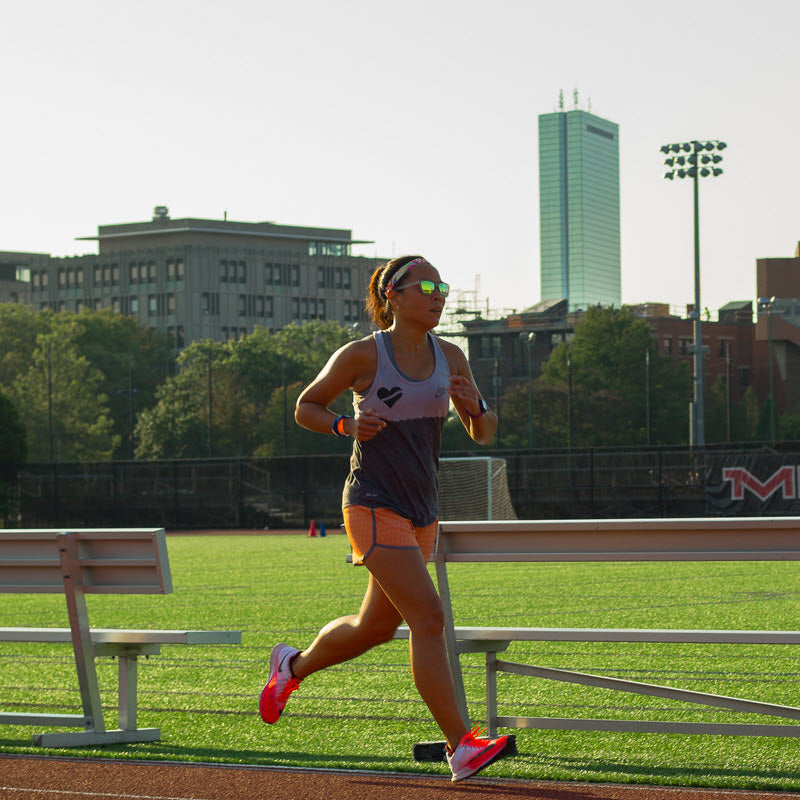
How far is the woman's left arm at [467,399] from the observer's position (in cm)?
611

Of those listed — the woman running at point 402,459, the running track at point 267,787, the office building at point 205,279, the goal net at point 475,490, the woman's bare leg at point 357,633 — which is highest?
the office building at point 205,279

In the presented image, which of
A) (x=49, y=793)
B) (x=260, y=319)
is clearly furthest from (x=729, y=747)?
(x=260, y=319)

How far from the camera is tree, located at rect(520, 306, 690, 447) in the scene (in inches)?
3027

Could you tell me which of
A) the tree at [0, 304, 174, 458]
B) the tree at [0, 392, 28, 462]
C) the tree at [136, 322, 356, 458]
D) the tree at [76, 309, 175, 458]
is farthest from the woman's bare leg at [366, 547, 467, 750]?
the tree at [76, 309, 175, 458]

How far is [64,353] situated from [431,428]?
297 ft

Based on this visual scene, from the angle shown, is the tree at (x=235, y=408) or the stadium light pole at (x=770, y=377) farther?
the tree at (x=235, y=408)

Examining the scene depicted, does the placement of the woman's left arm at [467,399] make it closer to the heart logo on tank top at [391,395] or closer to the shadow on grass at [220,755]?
the heart logo on tank top at [391,395]

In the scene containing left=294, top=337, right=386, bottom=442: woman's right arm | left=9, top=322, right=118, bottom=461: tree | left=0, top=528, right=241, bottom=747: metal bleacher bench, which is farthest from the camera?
left=9, top=322, right=118, bottom=461: tree

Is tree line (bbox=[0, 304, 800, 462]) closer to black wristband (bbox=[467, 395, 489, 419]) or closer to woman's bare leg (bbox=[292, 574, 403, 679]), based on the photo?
woman's bare leg (bbox=[292, 574, 403, 679])

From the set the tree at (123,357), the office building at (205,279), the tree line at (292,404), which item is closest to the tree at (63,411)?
the tree line at (292,404)

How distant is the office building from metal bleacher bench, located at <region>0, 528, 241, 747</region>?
14397 cm

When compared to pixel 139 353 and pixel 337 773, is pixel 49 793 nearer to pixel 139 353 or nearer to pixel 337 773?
pixel 337 773

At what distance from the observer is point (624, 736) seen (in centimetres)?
714

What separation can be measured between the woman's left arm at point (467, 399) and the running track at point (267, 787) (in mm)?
1404
